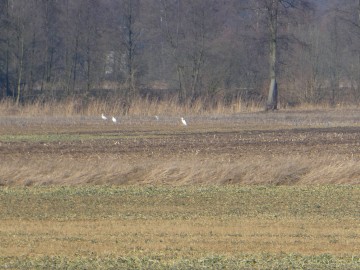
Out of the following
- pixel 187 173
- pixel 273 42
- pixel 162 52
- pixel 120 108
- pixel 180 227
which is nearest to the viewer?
pixel 180 227

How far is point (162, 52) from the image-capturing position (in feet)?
192

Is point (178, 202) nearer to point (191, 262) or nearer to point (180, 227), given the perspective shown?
point (180, 227)

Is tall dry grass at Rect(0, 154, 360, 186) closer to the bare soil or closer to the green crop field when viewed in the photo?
the bare soil

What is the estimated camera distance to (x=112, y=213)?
43.0 feet

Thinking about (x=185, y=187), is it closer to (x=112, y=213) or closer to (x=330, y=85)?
(x=112, y=213)

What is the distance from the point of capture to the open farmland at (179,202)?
31.0ft

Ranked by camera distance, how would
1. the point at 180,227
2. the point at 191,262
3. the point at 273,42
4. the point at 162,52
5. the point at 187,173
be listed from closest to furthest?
the point at 191,262 < the point at 180,227 < the point at 187,173 < the point at 273,42 < the point at 162,52

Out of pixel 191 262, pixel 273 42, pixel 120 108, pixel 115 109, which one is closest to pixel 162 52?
pixel 273 42

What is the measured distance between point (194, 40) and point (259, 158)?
33.9m

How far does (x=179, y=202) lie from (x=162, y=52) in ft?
148

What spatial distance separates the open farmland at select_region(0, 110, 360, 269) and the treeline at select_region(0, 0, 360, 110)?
23.6 metres

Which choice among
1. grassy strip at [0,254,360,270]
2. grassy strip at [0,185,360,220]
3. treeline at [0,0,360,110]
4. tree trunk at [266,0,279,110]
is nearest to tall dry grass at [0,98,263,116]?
tree trunk at [266,0,279,110]

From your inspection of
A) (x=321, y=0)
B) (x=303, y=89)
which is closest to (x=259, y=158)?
(x=303, y=89)

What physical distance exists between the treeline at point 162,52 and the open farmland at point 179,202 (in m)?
23.6
